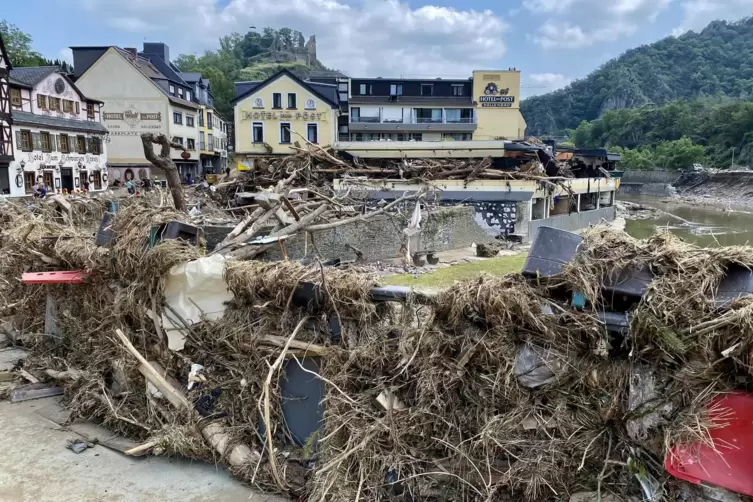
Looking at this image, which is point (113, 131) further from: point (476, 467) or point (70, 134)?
point (476, 467)

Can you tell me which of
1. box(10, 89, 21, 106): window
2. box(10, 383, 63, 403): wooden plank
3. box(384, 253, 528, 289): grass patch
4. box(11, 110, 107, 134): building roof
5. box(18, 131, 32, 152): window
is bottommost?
box(10, 383, 63, 403): wooden plank

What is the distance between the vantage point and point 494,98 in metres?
60.7

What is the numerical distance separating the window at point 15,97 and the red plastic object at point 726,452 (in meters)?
41.5

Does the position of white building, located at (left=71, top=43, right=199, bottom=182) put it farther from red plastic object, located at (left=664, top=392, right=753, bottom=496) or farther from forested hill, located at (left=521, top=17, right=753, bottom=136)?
forested hill, located at (left=521, top=17, right=753, bottom=136)

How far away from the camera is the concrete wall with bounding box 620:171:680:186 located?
8544cm

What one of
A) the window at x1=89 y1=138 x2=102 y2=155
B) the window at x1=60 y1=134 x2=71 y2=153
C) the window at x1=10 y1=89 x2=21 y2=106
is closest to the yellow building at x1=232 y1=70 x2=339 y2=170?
the window at x1=89 y1=138 x2=102 y2=155

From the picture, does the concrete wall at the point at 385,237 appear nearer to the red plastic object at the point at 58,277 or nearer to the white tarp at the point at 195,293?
the red plastic object at the point at 58,277

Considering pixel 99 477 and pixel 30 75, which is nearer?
pixel 99 477

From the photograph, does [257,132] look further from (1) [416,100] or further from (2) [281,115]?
(1) [416,100]

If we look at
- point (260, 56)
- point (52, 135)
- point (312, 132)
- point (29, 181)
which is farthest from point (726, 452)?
point (260, 56)

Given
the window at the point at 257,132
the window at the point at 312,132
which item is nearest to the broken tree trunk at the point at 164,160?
the window at the point at 257,132

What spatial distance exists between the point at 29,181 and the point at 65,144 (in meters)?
5.25

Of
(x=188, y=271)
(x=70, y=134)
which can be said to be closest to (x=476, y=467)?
(x=188, y=271)

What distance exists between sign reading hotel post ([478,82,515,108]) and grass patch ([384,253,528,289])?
4282 centimetres
